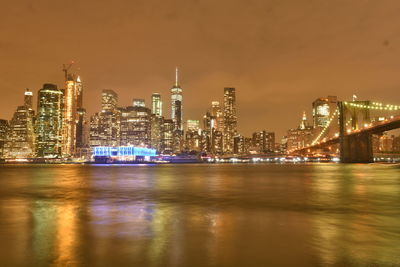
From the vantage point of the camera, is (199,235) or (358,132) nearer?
(199,235)

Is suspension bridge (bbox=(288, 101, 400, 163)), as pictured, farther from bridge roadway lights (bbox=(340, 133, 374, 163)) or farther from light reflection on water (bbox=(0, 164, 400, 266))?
light reflection on water (bbox=(0, 164, 400, 266))

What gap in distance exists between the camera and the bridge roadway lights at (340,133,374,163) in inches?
4348

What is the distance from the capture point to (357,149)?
112000mm

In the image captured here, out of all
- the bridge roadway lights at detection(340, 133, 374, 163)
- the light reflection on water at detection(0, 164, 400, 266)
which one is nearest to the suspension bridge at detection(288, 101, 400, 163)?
the bridge roadway lights at detection(340, 133, 374, 163)

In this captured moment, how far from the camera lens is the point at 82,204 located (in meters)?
20.7

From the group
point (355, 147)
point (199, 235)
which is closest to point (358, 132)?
point (355, 147)

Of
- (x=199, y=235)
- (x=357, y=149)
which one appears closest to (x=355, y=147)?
(x=357, y=149)

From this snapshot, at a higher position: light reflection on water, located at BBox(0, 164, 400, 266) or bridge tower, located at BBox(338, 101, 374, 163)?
bridge tower, located at BBox(338, 101, 374, 163)

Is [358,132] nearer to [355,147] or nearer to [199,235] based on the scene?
[355,147]

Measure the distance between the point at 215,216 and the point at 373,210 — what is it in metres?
7.95

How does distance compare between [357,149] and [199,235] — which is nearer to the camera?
[199,235]

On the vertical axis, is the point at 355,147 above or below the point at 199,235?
above

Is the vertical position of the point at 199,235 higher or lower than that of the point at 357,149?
lower

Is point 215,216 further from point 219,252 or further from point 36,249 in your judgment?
point 36,249
